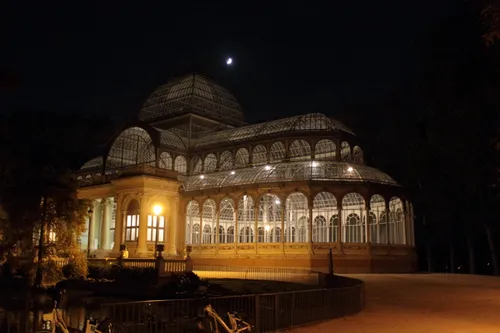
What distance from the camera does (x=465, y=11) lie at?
60.1 feet

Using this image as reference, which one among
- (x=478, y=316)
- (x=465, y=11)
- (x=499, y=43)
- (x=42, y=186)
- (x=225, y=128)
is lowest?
(x=478, y=316)

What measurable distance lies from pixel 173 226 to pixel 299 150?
39.4ft

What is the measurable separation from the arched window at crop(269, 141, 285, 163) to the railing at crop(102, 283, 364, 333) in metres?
27.1

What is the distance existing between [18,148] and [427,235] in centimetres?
3597

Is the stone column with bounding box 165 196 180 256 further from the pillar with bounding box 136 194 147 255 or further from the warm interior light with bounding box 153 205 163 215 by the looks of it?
→ the pillar with bounding box 136 194 147 255

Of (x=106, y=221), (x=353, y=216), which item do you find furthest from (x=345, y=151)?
(x=106, y=221)

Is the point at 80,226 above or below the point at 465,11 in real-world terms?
below

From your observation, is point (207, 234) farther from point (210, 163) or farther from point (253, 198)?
point (253, 198)

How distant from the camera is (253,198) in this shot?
37594 mm

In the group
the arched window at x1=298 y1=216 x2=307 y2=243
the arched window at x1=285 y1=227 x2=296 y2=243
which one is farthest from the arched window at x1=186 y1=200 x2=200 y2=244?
the arched window at x1=298 y1=216 x2=307 y2=243

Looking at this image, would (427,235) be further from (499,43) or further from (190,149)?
(499,43)

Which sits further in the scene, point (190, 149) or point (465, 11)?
point (190, 149)

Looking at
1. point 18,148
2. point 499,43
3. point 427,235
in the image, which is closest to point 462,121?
point 499,43

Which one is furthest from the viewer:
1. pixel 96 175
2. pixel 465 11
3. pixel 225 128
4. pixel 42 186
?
pixel 225 128
